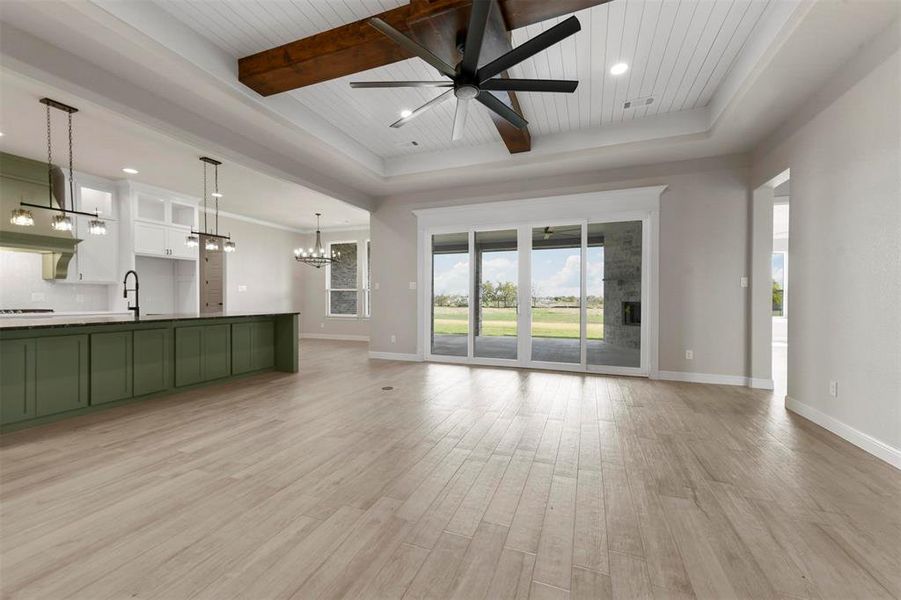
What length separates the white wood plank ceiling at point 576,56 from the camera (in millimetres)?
2727

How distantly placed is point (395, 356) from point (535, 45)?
528 cm

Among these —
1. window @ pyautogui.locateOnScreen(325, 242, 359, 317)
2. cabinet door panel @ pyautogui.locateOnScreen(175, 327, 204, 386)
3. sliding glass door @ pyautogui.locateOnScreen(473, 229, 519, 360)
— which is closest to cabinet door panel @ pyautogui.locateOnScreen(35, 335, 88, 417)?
cabinet door panel @ pyautogui.locateOnScreen(175, 327, 204, 386)

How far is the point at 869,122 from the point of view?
8.74 ft

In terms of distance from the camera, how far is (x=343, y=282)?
970cm

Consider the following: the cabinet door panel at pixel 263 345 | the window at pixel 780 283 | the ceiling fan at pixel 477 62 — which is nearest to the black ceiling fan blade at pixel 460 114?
the ceiling fan at pixel 477 62

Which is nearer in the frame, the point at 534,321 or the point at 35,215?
the point at 35,215

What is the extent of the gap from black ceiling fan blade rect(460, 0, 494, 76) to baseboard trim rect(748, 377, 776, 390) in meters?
4.91

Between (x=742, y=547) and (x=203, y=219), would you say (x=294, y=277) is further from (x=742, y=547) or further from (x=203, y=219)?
(x=742, y=547)

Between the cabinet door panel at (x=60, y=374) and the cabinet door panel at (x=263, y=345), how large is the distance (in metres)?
1.93

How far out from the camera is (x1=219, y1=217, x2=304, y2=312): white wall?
8289 millimetres

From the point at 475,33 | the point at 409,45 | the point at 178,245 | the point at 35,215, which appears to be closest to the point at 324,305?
the point at 178,245

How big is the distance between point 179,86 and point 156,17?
61cm

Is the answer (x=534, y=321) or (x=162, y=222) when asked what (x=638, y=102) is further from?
(x=162, y=222)

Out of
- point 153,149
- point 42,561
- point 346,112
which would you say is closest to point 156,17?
point 346,112
